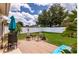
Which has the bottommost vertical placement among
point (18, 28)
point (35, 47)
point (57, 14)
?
point (35, 47)

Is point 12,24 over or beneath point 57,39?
over

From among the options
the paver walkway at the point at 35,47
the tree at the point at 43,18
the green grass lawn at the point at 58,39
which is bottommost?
the paver walkway at the point at 35,47

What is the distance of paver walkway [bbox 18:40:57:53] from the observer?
5.36 feet

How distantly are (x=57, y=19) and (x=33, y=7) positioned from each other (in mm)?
226

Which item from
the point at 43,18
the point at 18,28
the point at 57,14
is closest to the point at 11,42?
the point at 18,28

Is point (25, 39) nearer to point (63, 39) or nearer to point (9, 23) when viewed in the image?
point (9, 23)

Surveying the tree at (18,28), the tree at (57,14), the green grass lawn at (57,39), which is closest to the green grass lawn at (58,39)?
the green grass lawn at (57,39)

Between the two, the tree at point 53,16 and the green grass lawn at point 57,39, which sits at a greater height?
the tree at point 53,16

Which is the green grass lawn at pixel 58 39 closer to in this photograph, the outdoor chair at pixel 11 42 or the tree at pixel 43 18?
the tree at pixel 43 18

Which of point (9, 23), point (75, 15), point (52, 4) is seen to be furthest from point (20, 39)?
point (75, 15)

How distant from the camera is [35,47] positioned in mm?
1638

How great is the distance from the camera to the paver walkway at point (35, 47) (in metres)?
1.63

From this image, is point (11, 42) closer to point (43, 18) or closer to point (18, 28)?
point (18, 28)
